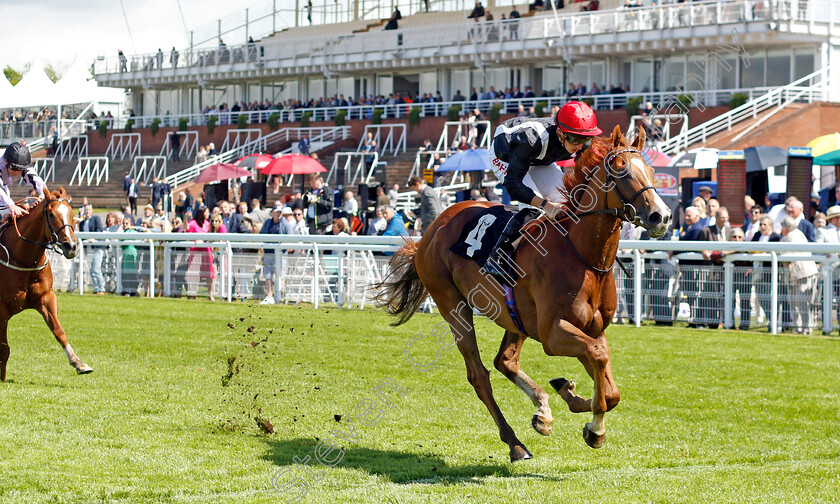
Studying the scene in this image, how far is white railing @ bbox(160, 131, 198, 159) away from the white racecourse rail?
2537 cm

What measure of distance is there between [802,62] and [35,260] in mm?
26985

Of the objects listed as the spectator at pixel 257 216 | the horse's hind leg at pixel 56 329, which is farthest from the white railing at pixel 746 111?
the horse's hind leg at pixel 56 329

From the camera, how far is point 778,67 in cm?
3062

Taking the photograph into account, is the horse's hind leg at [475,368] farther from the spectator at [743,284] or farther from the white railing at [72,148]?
the white railing at [72,148]

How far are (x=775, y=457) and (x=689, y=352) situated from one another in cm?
393

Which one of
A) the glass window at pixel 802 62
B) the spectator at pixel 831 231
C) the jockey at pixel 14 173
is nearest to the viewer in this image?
the jockey at pixel 14 173

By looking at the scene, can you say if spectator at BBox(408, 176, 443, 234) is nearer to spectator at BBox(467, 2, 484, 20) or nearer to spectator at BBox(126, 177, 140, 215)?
spectator at BBox(126, 177, 140, 215)

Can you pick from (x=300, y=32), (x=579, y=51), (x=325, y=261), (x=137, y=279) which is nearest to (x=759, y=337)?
(x=325, y=261)

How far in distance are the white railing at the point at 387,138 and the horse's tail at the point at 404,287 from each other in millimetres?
25893

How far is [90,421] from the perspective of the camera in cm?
641

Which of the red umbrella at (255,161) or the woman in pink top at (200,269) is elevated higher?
the red umbrella at (255,161)

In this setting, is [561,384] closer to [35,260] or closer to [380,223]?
[35,260]

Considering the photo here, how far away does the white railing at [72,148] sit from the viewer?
4669cm

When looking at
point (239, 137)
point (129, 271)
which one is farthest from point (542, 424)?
point (239, 137)
